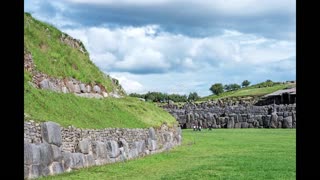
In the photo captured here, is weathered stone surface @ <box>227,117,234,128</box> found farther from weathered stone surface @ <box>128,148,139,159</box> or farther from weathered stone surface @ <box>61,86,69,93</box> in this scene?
weathered stone surface @ <box>128,148,139,159</box>

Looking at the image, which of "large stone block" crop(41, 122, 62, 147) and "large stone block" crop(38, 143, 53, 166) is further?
"large stone block" crop(41, 122, 62, 147)

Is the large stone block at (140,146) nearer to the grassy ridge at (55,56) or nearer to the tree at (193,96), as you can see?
the grassy ridge at (55,56)

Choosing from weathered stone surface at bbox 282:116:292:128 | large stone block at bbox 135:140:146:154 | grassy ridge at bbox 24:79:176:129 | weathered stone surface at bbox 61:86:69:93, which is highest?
weathered stone surface at bbox 61:86:69:93

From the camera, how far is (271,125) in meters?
42.9

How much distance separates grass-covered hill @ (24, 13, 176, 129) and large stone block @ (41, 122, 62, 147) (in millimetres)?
405

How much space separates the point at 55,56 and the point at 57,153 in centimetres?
1081

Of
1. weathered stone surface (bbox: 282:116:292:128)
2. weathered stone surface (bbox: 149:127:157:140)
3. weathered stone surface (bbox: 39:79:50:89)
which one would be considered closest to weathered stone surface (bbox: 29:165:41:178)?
weathered stone surface (bbox: 149:127:157:140)

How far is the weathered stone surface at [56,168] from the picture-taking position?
12.8 metres

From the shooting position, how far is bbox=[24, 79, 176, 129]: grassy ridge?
50.3 ft

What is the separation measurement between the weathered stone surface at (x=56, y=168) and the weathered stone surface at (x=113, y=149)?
3257 millimetres

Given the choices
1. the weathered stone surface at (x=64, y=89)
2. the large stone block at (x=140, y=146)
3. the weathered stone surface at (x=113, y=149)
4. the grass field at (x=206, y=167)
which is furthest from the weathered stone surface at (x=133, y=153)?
the weathered stone surface at (x=64, y=89)

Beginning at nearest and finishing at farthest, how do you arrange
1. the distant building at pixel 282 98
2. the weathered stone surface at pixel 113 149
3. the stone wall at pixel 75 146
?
1. the stone wall at pixel 75 146
2. the weathered stone surface at pixel 113 149
3. the distant building at pixel 282 98

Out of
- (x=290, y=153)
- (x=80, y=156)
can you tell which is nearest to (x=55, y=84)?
(x=80, y=156)
